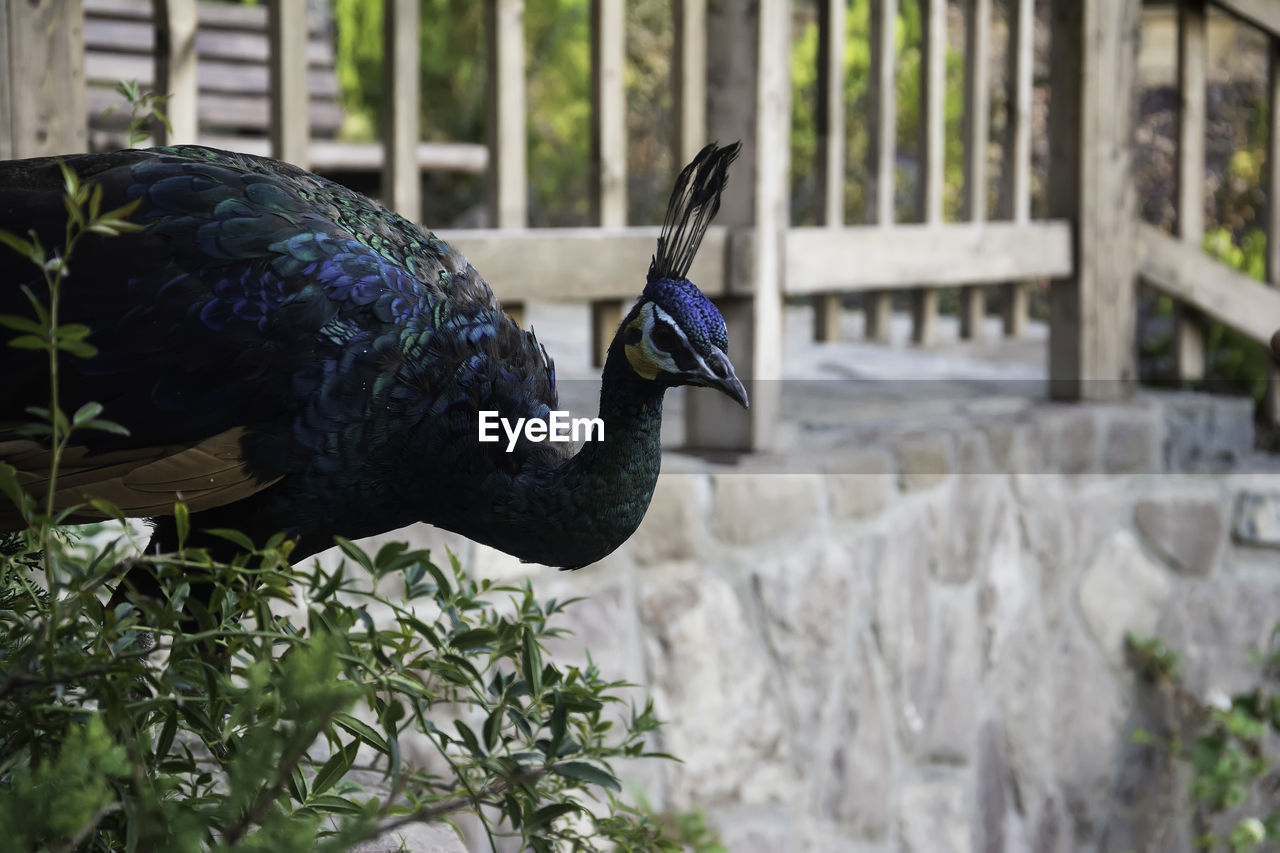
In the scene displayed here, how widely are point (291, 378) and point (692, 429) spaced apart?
7.12 ft

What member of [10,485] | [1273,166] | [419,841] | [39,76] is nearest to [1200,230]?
[1273,166]

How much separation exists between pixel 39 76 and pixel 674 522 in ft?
5.11

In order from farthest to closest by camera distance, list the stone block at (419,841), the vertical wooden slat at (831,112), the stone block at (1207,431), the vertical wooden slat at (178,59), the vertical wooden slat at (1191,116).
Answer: the stone block at (1207,431) → the vertical wooden slat at (1191,116) → the vertical wooden slat at (831,112) → the vertical wooden slat at (178,59) → the stone block at (419,841)

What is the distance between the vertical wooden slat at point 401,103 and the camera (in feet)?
8.82

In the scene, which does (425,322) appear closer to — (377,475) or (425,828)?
(377,475)

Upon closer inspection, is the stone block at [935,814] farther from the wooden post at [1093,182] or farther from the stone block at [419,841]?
the stone block at [419,841]

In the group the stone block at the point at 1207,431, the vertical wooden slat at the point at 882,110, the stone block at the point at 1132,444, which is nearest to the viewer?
the vertical wooden slat at the point at 882,110

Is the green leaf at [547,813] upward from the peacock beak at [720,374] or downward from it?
downward

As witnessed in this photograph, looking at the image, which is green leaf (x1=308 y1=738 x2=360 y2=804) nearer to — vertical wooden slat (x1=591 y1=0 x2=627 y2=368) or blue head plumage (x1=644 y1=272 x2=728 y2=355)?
blue head plumage (x1=644 y1=272 x2=728 y2=355)

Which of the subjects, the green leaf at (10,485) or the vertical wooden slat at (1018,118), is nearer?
the green leaf at (10,485)

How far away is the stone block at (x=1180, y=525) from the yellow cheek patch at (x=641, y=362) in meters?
3.48

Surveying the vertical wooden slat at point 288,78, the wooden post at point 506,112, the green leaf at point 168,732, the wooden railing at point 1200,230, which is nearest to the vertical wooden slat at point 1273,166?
the wooden railing at point 1200,230

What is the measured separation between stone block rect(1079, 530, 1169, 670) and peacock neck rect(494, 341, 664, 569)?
10.6 feet

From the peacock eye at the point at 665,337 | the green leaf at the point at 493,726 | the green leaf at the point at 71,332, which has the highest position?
the peacock eye at the point at 665,337
